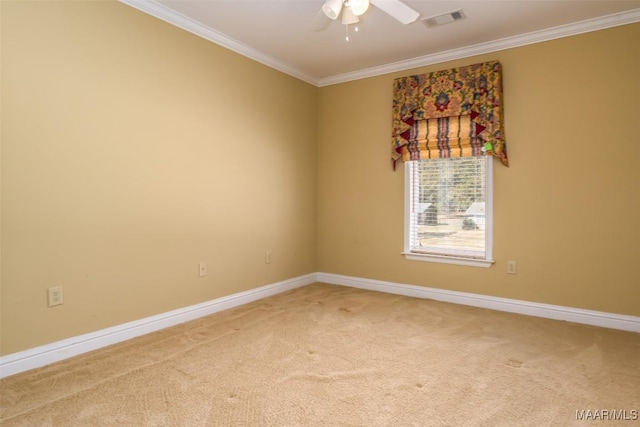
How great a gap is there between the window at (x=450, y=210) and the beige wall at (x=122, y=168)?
1.55m

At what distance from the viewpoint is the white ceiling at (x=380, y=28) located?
2930 millimetres

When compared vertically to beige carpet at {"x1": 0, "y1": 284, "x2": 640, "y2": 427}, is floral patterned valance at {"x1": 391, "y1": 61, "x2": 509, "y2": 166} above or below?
above

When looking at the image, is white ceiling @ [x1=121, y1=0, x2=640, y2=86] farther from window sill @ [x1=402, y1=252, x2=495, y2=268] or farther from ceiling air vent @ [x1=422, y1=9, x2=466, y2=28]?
window sill @ [x1=402, y1=252, x2=495, y2=268]

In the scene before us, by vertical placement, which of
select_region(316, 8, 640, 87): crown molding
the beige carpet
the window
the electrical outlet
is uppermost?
select_region(316, 8, 640, 87): crown molding

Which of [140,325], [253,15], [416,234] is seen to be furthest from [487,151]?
[140,325]

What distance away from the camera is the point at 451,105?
3.79m

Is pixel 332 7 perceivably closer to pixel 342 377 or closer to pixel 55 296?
pixel 342 377

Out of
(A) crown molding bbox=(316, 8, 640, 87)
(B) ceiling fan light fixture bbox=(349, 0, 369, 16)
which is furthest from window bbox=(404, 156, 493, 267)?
(B) ceiling fan light fixture bbox=(349, 0, 369, 16)

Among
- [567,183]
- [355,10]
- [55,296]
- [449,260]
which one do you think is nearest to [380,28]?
[355,10]

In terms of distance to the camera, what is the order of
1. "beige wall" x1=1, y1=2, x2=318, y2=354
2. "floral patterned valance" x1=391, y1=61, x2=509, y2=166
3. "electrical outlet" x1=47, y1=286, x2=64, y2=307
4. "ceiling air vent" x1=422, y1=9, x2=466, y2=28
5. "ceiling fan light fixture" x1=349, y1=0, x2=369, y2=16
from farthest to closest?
1. "floral patterned valance" x1=391, y1=61, x2=509, y2=166
2. "ceiling air vent" x1=422, y1=9, x2=466, y2=28
3. "electrical outlet" x1=47, y1=286, x2=64, y2=307
4. "beige wall" x1=1, y1=2, x2=318, y2=354
5. "ceiling fan light fixture" x1=349, y1=0, x2=369, y2=16

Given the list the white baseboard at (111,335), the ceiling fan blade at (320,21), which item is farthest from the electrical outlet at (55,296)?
the ceiling fan blade at (320,21)

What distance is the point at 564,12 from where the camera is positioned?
303cm

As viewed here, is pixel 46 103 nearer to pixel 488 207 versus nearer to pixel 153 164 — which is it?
pixel 153 164

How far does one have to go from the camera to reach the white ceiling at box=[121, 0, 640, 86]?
9.61 feet
